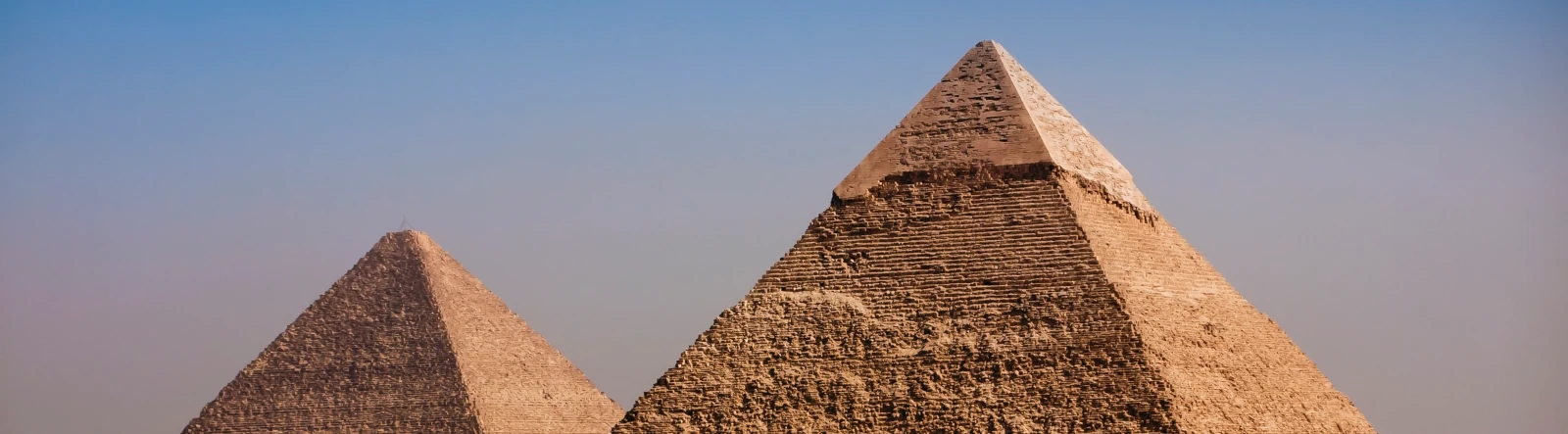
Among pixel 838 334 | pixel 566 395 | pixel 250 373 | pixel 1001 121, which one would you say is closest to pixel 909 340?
pixel 838 334

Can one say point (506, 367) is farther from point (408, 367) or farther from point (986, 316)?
point (986, 316)

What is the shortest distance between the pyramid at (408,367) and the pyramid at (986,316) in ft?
84.1

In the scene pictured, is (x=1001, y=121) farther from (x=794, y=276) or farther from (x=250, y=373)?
(x=250, y=373)

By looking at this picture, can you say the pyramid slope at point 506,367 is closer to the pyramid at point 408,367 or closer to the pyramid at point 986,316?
the pyramid at point 408,367

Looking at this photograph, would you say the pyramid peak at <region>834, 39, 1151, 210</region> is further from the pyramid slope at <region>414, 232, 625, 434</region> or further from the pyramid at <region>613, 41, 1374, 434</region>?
the pyramid slope at <region>414, 232, 625, 434</region>

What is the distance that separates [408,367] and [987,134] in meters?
28.8

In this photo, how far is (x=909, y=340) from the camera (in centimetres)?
3016

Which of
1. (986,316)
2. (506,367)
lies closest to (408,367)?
(506,367)

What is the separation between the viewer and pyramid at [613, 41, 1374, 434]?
96.0 ft

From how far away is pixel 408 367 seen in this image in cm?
5853

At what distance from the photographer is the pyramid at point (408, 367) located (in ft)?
188

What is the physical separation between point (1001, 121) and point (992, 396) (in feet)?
13.1

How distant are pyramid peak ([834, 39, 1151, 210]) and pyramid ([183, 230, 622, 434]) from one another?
25.1 meters

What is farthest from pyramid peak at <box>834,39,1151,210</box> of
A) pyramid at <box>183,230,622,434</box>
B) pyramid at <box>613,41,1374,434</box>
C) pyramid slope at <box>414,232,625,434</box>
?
pyramid at <box>183,230,622,434</box>
